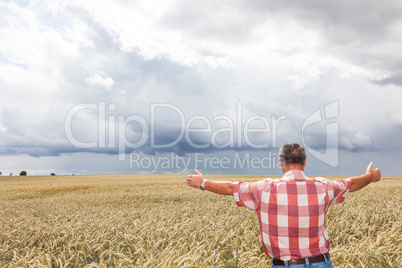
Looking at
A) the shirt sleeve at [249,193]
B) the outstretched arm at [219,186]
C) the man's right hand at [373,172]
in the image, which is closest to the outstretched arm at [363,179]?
the man's right hand at [373,172]

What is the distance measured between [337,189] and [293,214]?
70 cm

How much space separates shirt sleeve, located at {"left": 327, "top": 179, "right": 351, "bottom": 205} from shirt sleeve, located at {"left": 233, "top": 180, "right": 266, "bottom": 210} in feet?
2.59

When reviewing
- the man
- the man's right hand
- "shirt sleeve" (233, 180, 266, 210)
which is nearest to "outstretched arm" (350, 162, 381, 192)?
the man's right hand

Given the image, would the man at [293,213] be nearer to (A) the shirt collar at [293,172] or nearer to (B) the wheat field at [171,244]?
(A) the shirt collar at [293,172]

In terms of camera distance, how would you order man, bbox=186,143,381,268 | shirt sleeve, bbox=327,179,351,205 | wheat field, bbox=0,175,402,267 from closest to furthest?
man, bbox=186,143,381,268 → shirt sleeve, bbox=327,179,351,205 → wheat field, bbox=0,175,402,267

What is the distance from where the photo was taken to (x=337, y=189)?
348 cm

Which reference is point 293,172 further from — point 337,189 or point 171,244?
point 171,244

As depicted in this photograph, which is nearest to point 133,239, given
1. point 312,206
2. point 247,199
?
point 247,199

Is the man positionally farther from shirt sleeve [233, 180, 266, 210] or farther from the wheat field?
the wheat field

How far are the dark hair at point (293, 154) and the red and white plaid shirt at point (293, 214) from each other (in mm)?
113

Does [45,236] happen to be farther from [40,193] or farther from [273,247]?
[40,193]

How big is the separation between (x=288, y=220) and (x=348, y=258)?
320 centimetres

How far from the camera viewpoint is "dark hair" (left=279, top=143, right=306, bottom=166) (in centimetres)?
324

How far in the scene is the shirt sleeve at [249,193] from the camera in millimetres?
3293
